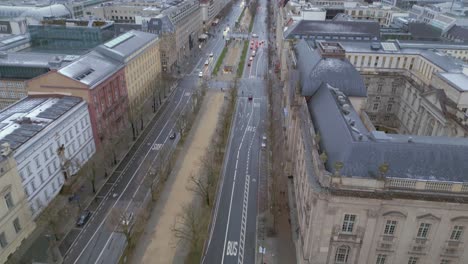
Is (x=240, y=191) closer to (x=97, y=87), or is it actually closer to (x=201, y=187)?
(x=201, y=187)

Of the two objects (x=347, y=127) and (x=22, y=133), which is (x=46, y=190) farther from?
(x=347, y=127)

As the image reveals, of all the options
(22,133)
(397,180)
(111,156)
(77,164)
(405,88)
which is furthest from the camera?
(405,88)

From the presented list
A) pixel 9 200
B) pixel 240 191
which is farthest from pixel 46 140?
pixel 240 191

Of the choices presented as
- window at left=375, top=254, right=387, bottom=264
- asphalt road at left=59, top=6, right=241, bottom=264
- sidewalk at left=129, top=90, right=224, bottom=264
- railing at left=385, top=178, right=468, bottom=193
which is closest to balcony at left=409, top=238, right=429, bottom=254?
window at left=375, top=254, right=387, bottom=264

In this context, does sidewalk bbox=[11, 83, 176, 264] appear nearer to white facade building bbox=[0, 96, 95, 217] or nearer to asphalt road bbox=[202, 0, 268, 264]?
white facade building bbox=[0, 96, 95, 217]

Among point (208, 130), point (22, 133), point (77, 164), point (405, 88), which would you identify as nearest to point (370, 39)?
point (405, 88)

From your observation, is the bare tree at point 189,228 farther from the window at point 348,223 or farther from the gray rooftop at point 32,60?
the gray rooftop at point 32,60
